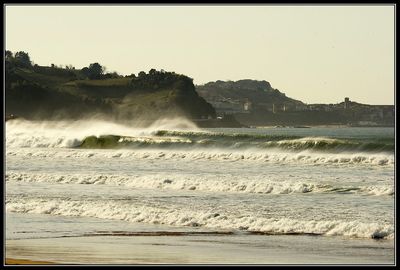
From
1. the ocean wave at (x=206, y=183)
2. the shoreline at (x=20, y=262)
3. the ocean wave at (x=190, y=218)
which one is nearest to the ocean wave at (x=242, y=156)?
the ocean wave at (x=206, y=183)

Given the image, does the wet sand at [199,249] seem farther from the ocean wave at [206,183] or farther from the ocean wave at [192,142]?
the ocean wave at [192,142]

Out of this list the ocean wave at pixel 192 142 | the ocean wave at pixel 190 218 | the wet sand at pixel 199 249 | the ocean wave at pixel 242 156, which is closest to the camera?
the wet sand at pixel 199 249

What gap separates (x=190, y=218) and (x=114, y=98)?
16035cm

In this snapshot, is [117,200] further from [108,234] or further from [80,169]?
[80,169]

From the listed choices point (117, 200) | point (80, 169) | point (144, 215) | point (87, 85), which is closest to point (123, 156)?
point (80, 169)

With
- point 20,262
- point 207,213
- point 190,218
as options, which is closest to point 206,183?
point 207,213

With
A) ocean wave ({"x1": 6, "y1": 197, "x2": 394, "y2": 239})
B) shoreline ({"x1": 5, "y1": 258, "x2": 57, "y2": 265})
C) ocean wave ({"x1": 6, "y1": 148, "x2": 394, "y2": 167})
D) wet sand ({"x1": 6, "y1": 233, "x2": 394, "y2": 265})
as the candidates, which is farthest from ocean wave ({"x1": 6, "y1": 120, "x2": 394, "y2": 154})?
shoreline ({"x1": 5, "y1": 258, "x2": 57, "y2": 265})

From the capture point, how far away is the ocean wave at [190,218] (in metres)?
18.1

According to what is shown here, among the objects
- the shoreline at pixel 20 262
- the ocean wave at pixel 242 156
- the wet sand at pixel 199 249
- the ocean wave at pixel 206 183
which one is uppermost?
the ocean wave at pixel 242 156

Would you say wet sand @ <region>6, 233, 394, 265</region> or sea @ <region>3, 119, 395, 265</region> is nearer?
wet sand @ <region>6, 233, 394, 265</region>

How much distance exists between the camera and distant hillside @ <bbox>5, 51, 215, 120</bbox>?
17038 cm

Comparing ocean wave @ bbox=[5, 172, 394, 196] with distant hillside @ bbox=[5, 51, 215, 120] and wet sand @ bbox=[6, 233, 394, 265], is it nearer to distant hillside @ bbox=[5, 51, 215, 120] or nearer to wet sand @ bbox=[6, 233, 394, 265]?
wet sand @ bbox=[6, 233, 394, 265]

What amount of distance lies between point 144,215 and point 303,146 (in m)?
30.7

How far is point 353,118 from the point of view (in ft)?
651
